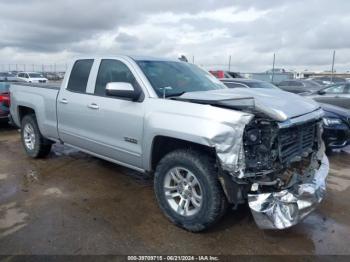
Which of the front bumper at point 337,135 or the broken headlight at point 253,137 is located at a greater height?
the broken headlight at point 253,137

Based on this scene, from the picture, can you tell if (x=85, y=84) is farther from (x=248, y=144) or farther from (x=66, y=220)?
(x=248, y=144)

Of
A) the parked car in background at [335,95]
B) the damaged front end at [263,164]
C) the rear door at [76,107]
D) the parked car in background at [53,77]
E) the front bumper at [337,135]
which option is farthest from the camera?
the parked car in background at [53,77]

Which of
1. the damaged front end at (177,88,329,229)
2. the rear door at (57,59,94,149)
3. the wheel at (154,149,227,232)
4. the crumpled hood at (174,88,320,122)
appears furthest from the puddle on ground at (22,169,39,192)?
the damaged front end at (177,88,329,229)

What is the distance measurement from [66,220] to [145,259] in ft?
3.92

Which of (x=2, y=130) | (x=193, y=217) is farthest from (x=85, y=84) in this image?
(x=2, y=130)

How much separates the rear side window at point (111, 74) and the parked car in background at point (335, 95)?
23.6ft

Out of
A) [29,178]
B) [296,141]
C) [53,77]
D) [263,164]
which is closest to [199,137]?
[263,164]

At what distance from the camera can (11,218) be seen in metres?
3.73

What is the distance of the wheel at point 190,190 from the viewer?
3148mm

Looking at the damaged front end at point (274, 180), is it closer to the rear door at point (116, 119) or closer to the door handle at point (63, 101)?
the rear door at point (116, 119)

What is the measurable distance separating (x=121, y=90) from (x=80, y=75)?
1.47m

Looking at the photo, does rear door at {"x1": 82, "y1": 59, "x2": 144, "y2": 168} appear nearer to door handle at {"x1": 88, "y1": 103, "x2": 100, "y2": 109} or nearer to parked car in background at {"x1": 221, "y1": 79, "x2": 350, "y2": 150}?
door handle at {"x1": 88, "y1": 103, "x2": 100, "y2": 109}

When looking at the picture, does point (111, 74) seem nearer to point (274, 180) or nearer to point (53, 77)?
point (274, 180)

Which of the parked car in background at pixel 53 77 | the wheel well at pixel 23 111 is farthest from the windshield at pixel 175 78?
the parked car in background at pixel 53 77
